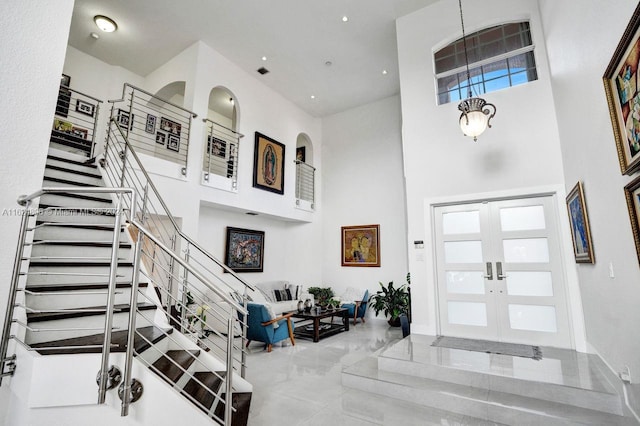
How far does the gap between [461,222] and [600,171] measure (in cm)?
250

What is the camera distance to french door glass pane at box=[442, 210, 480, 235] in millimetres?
5008

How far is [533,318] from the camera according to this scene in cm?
446

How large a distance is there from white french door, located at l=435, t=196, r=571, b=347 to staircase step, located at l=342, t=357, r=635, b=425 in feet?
5.43

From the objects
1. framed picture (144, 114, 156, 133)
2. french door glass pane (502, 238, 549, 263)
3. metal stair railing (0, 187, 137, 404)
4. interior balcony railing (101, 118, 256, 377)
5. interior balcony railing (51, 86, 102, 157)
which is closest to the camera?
metal stair railing (0, 187, 137, 404)

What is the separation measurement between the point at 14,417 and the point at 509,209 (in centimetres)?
572

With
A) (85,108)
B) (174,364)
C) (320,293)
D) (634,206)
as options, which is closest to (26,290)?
(174,364)

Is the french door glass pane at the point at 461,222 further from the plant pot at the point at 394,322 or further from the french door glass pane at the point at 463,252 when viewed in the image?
the plant pot at the point at 394,322

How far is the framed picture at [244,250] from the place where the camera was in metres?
7.16

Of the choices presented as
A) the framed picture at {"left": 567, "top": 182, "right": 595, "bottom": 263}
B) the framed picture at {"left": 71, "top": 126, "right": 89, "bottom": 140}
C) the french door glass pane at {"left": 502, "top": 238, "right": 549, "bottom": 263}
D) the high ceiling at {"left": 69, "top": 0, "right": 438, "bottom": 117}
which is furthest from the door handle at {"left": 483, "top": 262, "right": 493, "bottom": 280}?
the framed picture at {"left": 71, "top": 126, "right": 89, "bottom": 140}

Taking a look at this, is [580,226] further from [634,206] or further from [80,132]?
[80,132]

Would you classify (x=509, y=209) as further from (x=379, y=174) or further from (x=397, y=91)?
(x=397, y=91)

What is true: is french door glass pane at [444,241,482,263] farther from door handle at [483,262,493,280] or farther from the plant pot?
the plant pot

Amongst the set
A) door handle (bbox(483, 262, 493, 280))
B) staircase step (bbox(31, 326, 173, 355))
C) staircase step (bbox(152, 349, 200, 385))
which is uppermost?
door handle (bbox(483, 262, 493, 280))

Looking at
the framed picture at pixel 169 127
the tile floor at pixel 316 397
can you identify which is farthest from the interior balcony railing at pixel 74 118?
the tile floor at pixel 316 397
